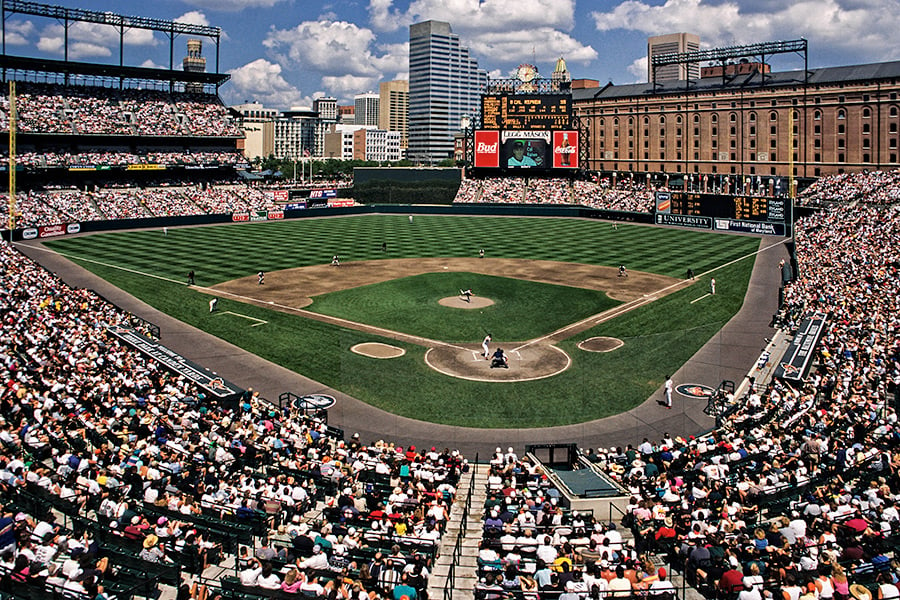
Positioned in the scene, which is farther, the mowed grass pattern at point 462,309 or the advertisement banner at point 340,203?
the advertisement banner at point 340,203

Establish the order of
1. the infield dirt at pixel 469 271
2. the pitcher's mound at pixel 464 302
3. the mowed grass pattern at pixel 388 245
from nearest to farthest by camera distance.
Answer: the infield dirt at pixel 469 271, the pitcher's mound at pixel 464 302, the mowed grass pattern at pixel 388 245

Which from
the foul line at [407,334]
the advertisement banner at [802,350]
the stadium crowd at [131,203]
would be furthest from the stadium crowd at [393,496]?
the stadium crowd at [131,203]

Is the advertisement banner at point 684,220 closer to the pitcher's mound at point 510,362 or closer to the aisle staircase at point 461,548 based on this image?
the pitcher's mound at point 510,362

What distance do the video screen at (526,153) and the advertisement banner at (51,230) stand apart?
5807 cm

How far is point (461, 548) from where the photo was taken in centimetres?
1314

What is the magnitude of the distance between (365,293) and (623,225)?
163 feet

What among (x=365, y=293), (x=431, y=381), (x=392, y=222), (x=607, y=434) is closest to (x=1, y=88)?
(x=392, y=222)

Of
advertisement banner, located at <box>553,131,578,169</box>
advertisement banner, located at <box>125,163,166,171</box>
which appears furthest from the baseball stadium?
advertisement banner, located at <box>553,131,578,169</box>

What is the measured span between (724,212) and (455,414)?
64810mm

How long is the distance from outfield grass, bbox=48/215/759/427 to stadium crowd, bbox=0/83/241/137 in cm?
2288

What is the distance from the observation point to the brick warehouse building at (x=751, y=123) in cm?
9531

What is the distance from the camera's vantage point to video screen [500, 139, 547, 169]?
104062 millimetres

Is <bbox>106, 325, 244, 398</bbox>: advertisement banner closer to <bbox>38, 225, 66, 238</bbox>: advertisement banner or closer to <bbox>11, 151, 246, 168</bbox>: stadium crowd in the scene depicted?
<bbox>38, 225, 66, 238</bbox>: advertisement banner

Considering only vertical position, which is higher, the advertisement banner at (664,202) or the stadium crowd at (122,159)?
the stadium crowd at (122,159)
